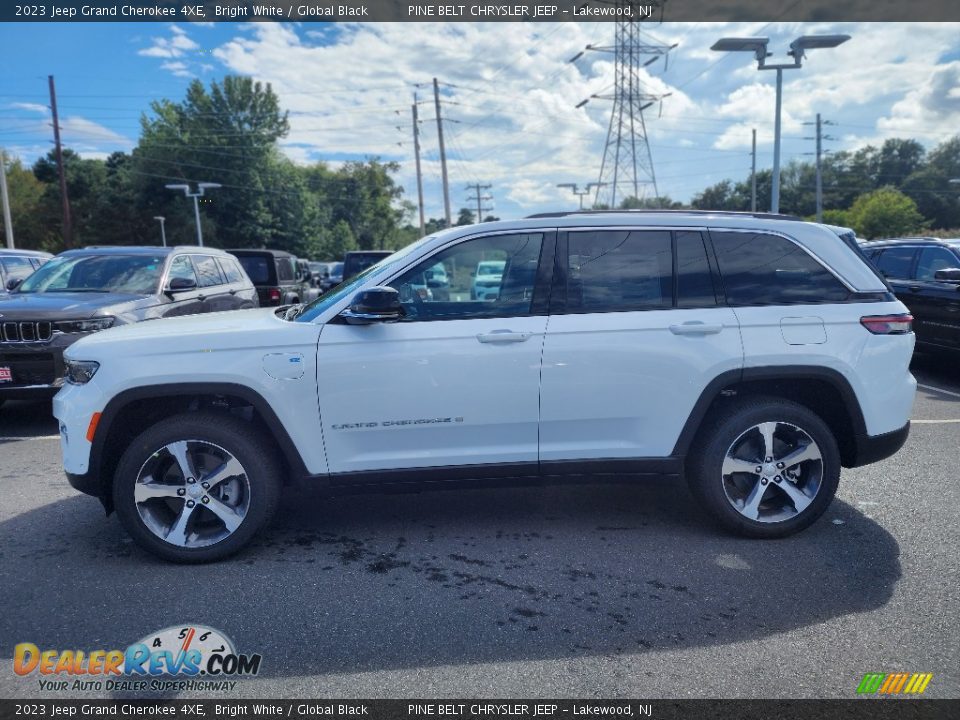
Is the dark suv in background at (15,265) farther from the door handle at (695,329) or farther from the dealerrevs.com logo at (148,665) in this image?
the door handle at (695,329)

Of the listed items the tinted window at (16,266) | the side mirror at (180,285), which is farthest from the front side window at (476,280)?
the tinted window at (16,266)

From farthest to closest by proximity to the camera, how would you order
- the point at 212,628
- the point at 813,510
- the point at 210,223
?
the point at 210,223
the point at 813,510
the point at 212,628

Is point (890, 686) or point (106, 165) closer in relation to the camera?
point (890, 686)

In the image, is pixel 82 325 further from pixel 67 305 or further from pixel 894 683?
pixel 894 683

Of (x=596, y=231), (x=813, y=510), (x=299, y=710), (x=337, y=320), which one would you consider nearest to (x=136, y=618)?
(x=299, y=710)

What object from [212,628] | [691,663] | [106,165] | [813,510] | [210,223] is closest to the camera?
[691,663]

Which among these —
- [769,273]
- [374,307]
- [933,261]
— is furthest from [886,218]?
[374,307]

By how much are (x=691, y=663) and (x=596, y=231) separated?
237 cm

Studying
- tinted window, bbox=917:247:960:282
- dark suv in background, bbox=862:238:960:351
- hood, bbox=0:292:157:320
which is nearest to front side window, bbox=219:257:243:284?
hood, bbox=0:292:157:320

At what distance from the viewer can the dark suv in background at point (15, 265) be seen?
381 inches

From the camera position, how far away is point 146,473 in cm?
370

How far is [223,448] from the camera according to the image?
12.2 feet

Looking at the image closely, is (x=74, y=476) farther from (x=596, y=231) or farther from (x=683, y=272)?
(x=683, y=272)

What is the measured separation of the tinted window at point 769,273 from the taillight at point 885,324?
20 cm
